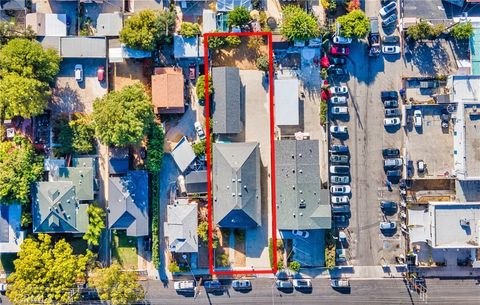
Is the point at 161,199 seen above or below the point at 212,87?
below

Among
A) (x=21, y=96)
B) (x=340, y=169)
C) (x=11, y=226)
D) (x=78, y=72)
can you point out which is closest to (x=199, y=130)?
(x=78, y=72)

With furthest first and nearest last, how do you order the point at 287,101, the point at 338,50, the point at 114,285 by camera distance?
the point at 338,50, the point at 287,101, the point at 114,285

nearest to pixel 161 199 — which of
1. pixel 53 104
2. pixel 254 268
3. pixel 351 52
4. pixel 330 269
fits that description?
pixel 254 268

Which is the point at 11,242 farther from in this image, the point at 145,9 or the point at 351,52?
the point at 351,52

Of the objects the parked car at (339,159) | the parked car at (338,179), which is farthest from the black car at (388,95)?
the parked car at (338,179)

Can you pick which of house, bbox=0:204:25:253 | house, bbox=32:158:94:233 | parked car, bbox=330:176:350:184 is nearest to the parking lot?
house, bbox=32:158:94:233

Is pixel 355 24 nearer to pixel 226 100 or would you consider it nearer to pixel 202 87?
pixel 226 100
